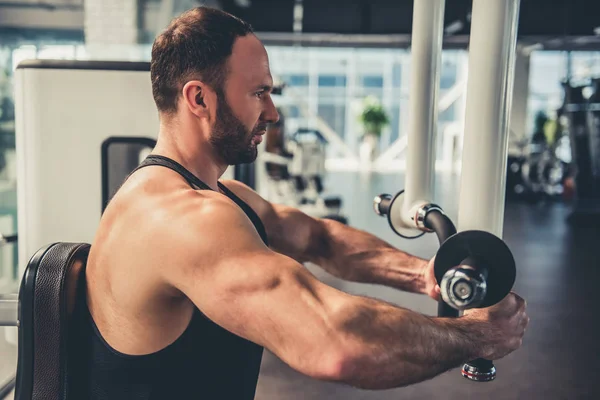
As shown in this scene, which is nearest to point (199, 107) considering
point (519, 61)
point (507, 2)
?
point (507, 2)

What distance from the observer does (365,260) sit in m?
1.25

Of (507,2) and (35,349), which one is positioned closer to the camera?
(507,2)

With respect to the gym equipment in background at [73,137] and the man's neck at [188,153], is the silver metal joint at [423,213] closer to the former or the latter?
the man's neck at [188,153]

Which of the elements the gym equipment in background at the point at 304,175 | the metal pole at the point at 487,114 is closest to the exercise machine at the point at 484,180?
the metal pole at the point at 487,114

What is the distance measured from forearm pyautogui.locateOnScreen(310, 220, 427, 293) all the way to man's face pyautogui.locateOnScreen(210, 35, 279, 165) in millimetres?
414

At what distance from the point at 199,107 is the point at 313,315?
0.38 m

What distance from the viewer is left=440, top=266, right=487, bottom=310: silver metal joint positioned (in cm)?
64

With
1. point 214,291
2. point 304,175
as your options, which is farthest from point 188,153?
point 304,175

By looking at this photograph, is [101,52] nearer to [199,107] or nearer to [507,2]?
[199,107]

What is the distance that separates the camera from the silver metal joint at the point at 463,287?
0.64 metres

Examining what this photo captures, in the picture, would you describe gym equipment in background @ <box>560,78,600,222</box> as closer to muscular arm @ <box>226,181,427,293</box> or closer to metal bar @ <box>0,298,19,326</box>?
muscular arm @ <box>226,181,427,293</box>

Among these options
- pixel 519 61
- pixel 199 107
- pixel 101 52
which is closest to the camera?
pixel 199 107

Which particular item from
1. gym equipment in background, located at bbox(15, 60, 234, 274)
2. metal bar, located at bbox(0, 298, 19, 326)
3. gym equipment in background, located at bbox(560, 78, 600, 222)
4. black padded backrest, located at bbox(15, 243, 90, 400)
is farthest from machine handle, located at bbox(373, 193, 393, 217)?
gym equipment in background, located at bbox(560, 78, 600, 222)

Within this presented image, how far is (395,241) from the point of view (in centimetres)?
461
